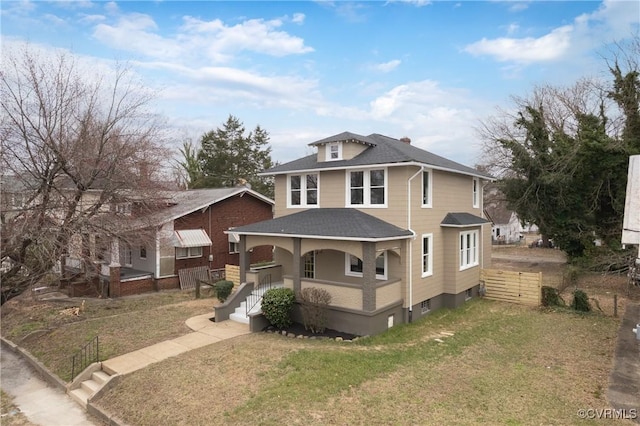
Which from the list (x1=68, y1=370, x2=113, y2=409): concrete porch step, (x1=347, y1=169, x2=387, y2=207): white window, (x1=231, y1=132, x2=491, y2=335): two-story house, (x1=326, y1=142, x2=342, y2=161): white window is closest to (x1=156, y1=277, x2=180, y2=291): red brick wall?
(x1=231, y1=132, x2=491, y2=335): two-story house

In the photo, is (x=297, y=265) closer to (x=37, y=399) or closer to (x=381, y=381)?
(x=381, y=381)

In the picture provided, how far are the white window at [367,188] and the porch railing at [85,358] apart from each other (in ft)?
33.4

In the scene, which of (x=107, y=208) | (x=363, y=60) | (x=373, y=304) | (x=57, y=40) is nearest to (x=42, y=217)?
(x=107, y=208)

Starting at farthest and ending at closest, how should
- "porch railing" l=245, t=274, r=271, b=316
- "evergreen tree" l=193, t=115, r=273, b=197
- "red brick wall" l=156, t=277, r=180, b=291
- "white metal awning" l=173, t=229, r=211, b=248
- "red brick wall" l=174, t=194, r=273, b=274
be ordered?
"evergreen tree" l=193, t=115, r=273, b=197
"red brick wall" l=174, t=194, r=273, b=274
"white metal awning" l=173, t=229, r=211, b=248
"red brick wall" l=156, t=277, r=180, b=291
"porch railing" l=245, t=274, r=271, b=316

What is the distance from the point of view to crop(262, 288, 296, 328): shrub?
13.0 meters

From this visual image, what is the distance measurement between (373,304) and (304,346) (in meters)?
2.73

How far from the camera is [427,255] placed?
15500 mm

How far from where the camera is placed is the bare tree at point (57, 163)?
11008 millimetres

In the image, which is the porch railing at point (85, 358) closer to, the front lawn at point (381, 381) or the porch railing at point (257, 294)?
the front lawn at point (381, 381)

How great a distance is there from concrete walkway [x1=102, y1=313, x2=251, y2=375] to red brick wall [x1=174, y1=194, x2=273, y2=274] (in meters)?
9.01

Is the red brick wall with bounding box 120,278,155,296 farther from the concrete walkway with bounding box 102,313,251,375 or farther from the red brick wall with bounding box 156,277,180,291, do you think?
the concrete walkway with bounding box 102,313,251,375

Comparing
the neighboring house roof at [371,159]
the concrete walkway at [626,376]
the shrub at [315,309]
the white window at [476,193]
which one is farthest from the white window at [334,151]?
the concrete walkway at [626,376]

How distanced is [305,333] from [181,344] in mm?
3992

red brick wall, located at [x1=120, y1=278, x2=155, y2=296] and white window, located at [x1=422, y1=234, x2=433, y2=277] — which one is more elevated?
white window, located at [x1=422, y1=234, x2=433, y2=277]
